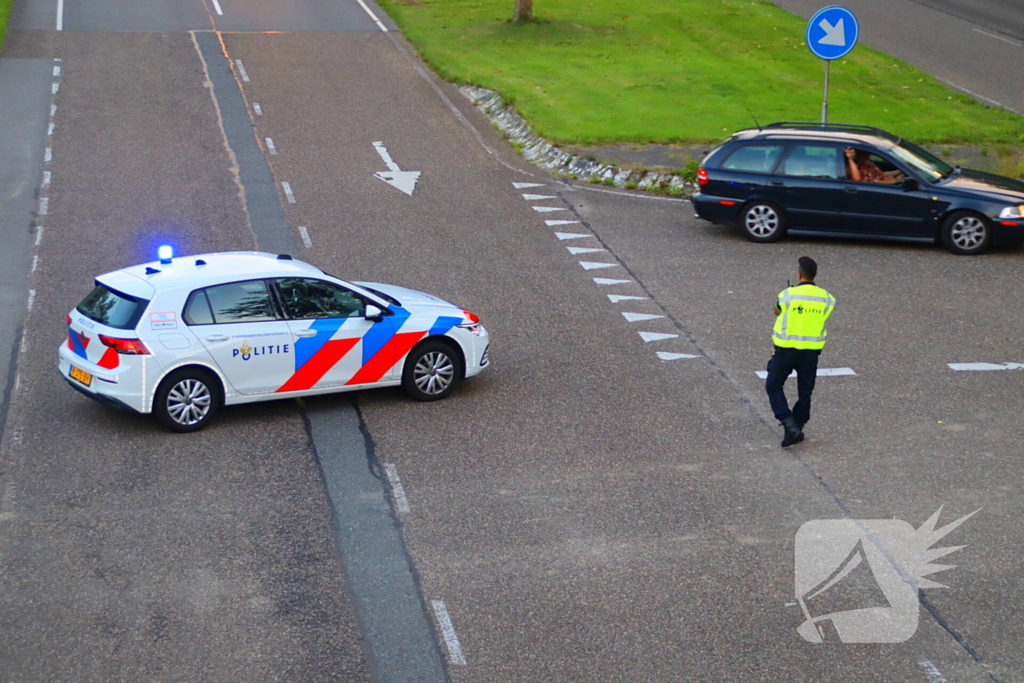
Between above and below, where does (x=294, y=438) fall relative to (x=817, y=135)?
below

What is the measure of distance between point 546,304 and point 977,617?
26.7ft

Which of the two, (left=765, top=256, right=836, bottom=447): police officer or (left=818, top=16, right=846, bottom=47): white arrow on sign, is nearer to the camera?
(left=765, top=256, right=836, bottom=447): police officer

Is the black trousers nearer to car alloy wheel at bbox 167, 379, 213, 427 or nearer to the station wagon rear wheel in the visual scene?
car alloy wheel at bbox 167, 379, 213, 427

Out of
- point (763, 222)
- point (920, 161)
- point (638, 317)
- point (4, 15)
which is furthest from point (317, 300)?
point (4, 15)

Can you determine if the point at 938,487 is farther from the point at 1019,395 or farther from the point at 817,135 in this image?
the point at 817,135

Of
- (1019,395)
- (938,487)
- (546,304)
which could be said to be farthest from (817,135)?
(938,487)

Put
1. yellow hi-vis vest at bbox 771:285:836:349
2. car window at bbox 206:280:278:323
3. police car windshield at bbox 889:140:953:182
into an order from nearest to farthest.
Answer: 1. yellow hi-vis vest at bbox 771:285:836:349
2. car window at bbox 206:280:278:323
3. police car windshield at bbox 889:140:953:182

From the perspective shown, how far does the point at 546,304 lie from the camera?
15117 mm

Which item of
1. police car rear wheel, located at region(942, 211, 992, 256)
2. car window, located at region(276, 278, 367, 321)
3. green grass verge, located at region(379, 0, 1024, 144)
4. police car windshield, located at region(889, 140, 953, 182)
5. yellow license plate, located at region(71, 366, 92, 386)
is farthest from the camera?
green grass verge, located at region(379, 0, 1024, 144)

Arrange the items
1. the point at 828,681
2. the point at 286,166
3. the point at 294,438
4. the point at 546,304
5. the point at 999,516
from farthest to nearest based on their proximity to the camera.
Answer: the point at 286,166 < the point at 546,304 < the point at 294,438 < the point at 999,516 < the point at 828,681

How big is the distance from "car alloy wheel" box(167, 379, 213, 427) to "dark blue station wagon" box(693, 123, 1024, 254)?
377 inches

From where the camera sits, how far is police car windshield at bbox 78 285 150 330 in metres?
10.9

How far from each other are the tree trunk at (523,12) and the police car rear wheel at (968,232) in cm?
1809

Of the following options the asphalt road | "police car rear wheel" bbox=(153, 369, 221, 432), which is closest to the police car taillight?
"police car rear wheel" bbox=(153, 369, 221, 432)
